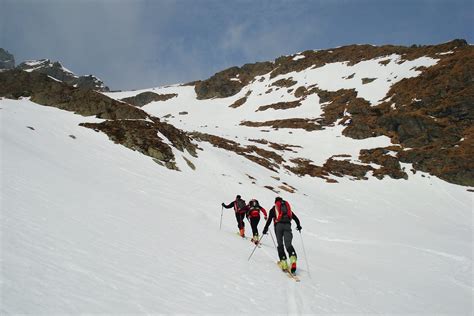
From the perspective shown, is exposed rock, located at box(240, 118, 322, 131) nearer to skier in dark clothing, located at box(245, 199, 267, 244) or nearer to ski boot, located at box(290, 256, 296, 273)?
skier in dark clothing, located at box(245, 199, 267, 244)

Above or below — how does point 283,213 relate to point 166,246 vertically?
above

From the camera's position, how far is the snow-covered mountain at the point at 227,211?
6.82 metres

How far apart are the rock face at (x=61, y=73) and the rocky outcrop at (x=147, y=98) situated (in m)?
39.4

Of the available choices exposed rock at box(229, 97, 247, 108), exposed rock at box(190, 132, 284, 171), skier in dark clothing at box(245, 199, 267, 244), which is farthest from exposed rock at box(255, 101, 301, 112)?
skier in dark clothing at box(245, 199, 267, 244)

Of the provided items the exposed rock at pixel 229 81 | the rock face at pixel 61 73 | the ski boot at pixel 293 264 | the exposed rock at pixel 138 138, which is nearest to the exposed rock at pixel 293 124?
the exposed rock at pixel 229 81

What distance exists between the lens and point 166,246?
10.4 metres

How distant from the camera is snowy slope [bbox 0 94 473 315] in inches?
239

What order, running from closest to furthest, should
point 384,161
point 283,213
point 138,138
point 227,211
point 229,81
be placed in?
point 283,213 < point 227,211 < point 138,138 < point 384,161 < point 229,81

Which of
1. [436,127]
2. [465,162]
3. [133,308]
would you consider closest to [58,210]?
[133,308]

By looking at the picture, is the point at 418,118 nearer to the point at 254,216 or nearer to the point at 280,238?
the point at 254,216

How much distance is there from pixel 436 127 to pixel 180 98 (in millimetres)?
104795

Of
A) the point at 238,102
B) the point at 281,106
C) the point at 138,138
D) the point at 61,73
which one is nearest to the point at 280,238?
the point at 138,138

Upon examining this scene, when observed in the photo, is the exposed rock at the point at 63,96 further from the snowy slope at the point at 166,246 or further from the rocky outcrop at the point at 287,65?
the rocky outcrop at the point at 287,65

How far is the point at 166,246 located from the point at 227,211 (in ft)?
42.3
